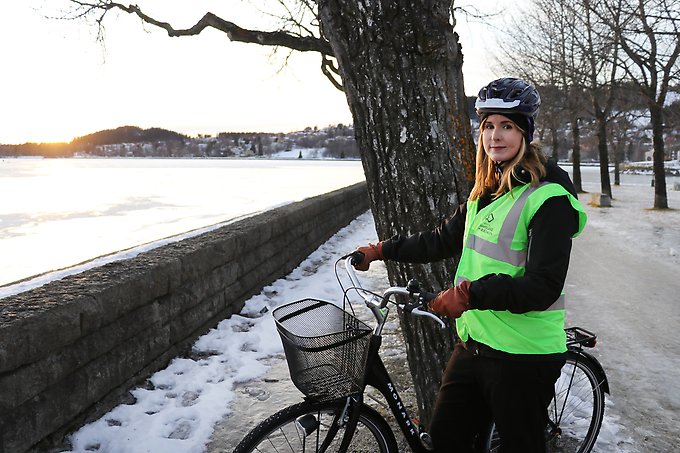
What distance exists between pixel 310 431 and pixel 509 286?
100 cm

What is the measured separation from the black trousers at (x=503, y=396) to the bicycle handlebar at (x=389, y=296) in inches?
10.5

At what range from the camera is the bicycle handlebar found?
78.5 inches

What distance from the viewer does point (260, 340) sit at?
5254 mm

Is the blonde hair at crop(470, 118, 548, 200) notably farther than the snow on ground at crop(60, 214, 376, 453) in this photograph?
No

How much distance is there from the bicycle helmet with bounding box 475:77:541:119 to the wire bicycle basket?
99 centimetres

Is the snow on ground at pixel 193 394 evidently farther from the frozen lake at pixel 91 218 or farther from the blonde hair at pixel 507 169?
the frozen lake at pixel 91 218

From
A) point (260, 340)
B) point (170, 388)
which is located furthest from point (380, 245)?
point (260, 340)

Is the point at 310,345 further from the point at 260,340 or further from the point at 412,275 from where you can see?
the point at 260,340

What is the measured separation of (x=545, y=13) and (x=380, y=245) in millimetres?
24720

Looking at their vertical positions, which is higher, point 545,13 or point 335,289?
point 545,13

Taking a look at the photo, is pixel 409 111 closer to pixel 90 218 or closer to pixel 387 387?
pixel 387 387

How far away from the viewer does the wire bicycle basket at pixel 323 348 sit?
6.72 feet

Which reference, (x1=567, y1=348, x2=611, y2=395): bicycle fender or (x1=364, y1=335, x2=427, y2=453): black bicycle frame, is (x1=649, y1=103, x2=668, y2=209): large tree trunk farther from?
(x1=364, y1=335, x2=427, y2=453): black bicycle frame

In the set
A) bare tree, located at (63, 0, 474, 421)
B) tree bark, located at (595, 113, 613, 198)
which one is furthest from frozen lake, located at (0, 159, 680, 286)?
bare tree, located at (63, 0, 474, 421)
